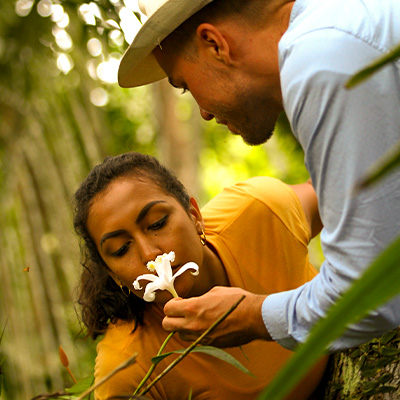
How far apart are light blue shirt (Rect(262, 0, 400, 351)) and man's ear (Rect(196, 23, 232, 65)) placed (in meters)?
0.32

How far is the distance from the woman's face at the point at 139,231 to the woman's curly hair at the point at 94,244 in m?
0.06

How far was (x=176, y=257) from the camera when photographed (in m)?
1.84

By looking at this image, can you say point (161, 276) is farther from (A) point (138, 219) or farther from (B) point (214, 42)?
(B) point (214, 42)

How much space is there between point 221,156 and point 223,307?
384 inches

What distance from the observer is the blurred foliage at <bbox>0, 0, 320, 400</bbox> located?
2.72 metres

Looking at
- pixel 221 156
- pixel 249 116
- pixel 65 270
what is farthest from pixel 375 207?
pixel 221 156

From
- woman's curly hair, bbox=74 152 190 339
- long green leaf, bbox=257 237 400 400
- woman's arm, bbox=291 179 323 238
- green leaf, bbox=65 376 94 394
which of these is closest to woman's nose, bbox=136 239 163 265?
woman's curly hair, bbox=74 152 190 339

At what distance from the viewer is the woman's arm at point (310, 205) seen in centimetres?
244

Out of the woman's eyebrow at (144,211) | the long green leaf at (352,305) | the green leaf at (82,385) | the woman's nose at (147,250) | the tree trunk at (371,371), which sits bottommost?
the tree trunk at (371,371)

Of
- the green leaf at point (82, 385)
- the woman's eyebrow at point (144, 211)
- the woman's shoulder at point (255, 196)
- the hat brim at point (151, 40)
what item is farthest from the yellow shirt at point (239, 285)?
the hat brim at point (151, 40)

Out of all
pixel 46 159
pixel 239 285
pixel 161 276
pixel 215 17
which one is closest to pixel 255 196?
pixel 239 285

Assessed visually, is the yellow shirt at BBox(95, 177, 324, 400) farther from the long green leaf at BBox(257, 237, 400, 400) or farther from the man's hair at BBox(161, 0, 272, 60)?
the long green leaf at BBox(257, 237, 400, 400)

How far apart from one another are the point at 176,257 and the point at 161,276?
23 centimetres

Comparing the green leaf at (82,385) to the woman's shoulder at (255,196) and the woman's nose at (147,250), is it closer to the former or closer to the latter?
the woman's nose at (147,250)
